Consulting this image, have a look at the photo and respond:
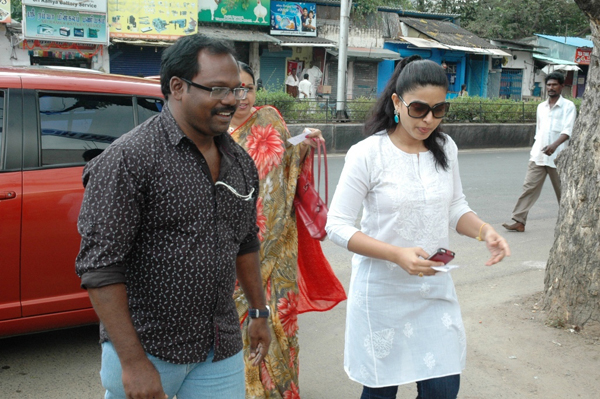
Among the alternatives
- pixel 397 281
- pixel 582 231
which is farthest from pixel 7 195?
pixel 582 231

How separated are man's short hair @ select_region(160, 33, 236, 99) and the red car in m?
2.11

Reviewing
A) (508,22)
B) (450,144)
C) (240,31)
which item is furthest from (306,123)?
(508,22)

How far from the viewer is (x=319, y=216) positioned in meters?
3.44

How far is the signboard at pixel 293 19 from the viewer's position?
2303cm

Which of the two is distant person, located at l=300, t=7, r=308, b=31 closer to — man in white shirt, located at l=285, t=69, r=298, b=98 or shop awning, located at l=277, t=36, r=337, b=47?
shop awning, located at l=277, t=36, r=337, b=47

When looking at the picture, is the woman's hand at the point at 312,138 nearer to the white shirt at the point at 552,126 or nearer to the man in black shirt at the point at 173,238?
the man in black shirt at the point at 173,238

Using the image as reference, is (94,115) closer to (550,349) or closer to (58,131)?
(58,131)

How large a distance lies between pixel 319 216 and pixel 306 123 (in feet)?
39.2

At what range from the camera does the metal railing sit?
1518cm

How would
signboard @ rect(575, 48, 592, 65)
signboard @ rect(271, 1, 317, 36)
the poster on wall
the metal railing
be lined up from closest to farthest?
1. the metal railing
2. the poster on wall
3. signboard @ rect(271, 1, 317, 36)
4. signboard @ rect(575, 48, 592, 65)

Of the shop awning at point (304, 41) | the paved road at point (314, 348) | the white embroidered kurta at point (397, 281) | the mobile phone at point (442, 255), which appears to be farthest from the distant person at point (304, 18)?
the mobile phone at point (442, 255)

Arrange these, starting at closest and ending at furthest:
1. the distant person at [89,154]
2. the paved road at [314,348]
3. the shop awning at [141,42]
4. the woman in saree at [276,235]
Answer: the woman in saree at [276,235] → the paved road at [314,348] → the distant person at [89,154] → the shop awning at [141,42]

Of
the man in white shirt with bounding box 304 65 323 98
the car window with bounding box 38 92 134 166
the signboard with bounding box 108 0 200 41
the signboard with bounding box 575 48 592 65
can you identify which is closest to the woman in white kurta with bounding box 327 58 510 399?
the car window with bounding box 38 92 134 166

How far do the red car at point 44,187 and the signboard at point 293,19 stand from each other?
19.7 m
